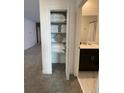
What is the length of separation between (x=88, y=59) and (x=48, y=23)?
62.4 inches

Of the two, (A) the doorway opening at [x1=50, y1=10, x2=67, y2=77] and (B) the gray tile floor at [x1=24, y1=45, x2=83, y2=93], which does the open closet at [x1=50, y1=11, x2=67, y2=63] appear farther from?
(B) the gray tile floor at [x1=24, y1=45, x2=83, y2=93]

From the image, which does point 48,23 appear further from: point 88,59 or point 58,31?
point 88,59

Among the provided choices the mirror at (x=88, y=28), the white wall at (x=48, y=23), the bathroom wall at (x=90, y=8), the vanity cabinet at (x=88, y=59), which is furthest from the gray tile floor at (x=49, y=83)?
the bathroom wall at (x=90, y=8)

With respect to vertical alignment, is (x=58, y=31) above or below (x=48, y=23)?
below

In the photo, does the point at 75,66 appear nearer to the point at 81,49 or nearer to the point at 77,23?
the point at 81,49

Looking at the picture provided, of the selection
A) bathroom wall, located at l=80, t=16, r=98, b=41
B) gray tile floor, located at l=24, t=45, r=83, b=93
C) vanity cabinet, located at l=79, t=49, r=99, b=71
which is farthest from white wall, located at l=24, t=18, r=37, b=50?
vanity cabinet, located at l=79, t=49, r=99, b=71

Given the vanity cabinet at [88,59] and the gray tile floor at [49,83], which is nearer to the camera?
the gray tile floor at [49,83]

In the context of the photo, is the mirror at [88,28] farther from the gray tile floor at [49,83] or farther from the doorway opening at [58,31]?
the gray tile floor at [49,83]

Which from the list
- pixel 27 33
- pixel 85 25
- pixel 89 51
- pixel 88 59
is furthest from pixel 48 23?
pixel 27 33

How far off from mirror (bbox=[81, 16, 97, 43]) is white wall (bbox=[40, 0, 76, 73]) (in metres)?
0.56

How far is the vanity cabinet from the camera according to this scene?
3.86m

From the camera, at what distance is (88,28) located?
165 inches

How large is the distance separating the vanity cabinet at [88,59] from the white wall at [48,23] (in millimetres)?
316

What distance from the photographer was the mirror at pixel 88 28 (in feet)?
13.8
